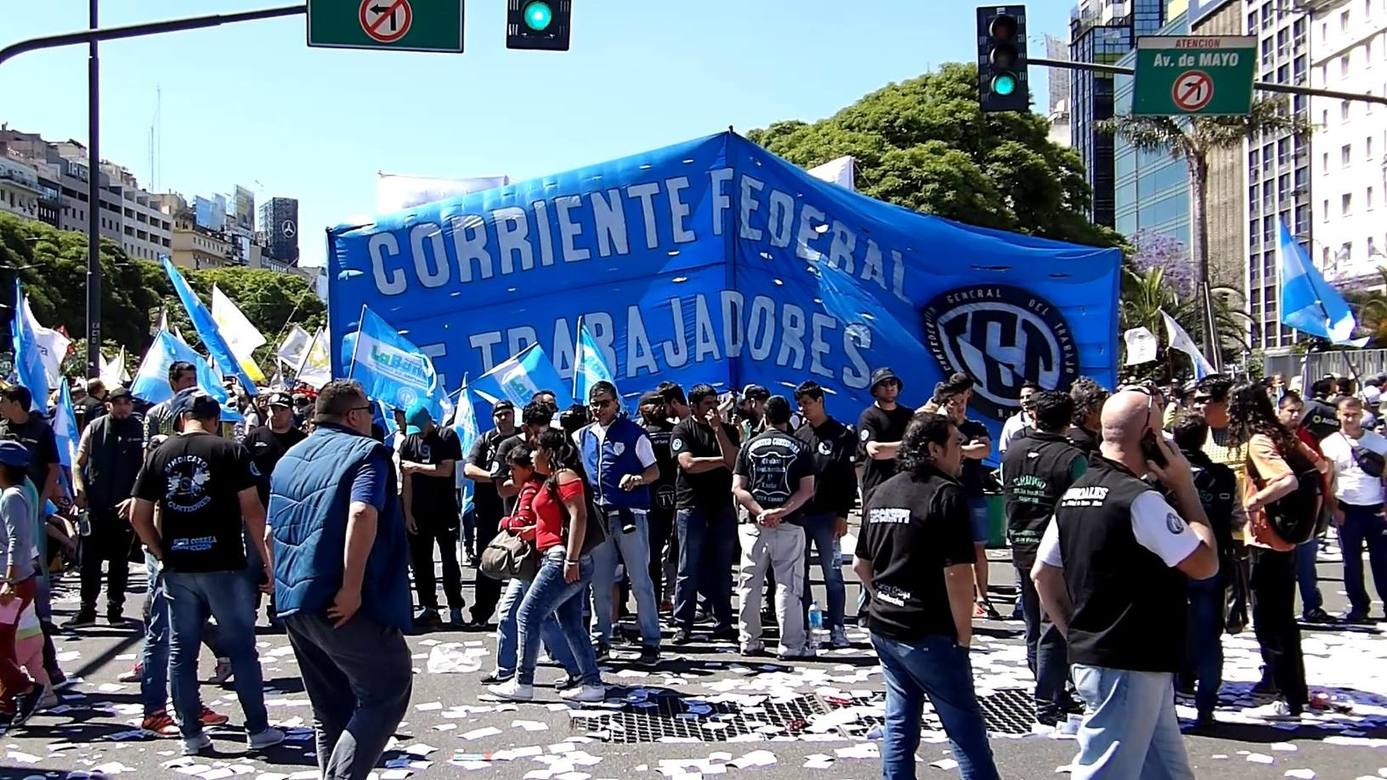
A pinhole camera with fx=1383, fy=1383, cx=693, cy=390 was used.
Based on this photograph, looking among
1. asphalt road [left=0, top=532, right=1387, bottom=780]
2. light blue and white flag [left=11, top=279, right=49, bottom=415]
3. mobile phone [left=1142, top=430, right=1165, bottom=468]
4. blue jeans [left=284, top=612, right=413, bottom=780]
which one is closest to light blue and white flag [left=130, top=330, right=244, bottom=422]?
light blue and white flag [left=11, top=279, right=49, bottom=415]

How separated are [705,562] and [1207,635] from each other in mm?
4132

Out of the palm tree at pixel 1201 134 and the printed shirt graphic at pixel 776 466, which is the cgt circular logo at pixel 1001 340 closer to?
the printed shirt graphic at pixel 776 466

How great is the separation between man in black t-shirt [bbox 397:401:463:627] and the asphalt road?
1066mm

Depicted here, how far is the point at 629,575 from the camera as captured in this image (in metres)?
9.40

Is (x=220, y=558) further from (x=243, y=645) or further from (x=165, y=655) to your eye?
(x=165, y=655)

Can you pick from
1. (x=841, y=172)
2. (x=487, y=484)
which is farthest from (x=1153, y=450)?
(x=841, y=172)

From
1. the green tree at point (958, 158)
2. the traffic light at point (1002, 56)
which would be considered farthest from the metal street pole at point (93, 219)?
the green tree at point (958, 158)

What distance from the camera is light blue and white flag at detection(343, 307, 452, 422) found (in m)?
11.2

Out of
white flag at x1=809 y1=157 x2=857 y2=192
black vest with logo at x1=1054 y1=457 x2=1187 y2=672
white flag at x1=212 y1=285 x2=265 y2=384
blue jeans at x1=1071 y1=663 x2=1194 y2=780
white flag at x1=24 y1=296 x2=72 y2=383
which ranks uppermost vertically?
white flag at x1=809 y1=157 x2=857 y2=192

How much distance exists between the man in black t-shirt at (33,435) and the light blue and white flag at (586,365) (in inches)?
154

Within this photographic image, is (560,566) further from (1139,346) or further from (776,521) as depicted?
(1139,346)

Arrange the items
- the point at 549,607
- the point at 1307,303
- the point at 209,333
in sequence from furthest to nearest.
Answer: the point at 1307,303 < the point at 209,333 < the point at 549,607

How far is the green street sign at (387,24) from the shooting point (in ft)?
39.1

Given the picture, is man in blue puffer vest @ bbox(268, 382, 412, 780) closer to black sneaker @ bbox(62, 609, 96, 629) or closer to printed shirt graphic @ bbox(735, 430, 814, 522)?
printed shirt graphic @ bbox(735, 430, 814, 522)
